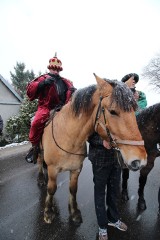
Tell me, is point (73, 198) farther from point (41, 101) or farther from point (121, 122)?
point (121, 122)

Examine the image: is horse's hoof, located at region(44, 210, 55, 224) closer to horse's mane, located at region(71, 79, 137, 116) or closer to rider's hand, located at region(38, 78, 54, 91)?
horse's mane, located at region(71, 79, 137, 116)

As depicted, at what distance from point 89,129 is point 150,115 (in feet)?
4.24

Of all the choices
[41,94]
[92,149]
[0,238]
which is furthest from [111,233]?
[41,94]

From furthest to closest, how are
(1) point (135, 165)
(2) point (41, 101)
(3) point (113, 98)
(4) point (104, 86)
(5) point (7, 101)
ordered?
(5) point (7, 101) < (2) point (41, 101) < (4) point (104, 86) < (3) point (113, 98) < (1) point (135, 165)

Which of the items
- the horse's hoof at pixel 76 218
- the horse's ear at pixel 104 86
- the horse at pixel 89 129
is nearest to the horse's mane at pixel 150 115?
the horse at pixel 89 129

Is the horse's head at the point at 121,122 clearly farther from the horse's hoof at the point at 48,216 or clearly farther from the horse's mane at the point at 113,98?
the horse's hoof at the point at 48,216

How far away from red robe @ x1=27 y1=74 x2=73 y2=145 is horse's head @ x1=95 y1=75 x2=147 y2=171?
141cm

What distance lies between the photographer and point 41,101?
403 centimetres

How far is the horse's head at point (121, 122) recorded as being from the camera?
214 centimetres

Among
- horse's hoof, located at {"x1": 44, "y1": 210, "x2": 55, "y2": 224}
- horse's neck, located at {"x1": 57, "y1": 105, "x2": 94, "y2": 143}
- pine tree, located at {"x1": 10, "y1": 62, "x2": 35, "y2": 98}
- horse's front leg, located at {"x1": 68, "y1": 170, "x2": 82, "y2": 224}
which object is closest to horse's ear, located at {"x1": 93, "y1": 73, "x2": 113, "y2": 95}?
horse's neck, located at {"x1": 57, "y1": 105, "x2": 94, "y2": 143}

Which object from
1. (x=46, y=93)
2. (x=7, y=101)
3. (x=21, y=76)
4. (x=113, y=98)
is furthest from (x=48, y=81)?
(x=21, y=76)

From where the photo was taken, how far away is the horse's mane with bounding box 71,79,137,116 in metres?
2.21

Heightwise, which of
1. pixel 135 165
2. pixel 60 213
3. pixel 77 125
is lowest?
pixel 60 213

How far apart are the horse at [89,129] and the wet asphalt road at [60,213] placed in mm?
193
